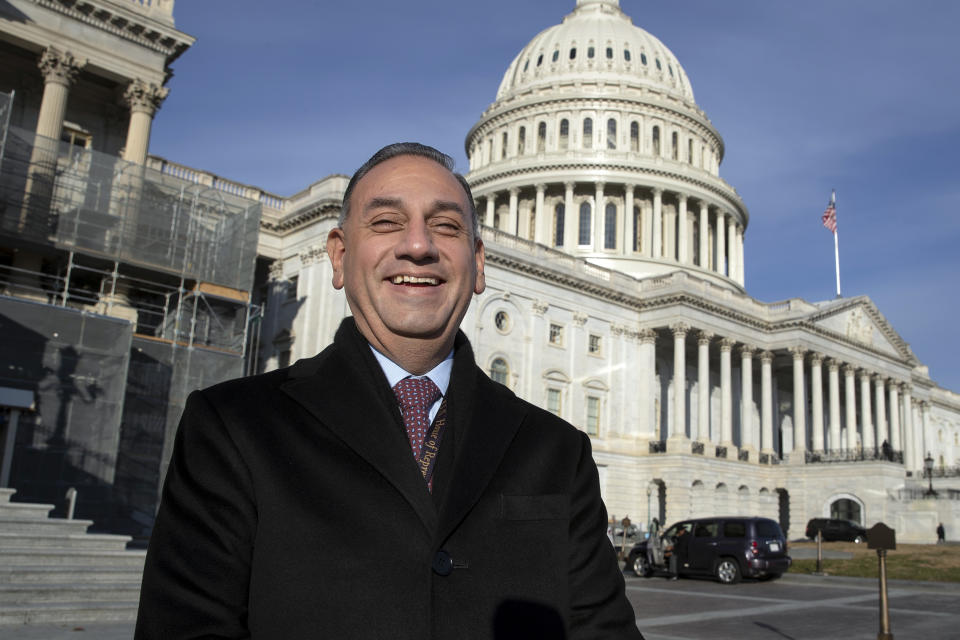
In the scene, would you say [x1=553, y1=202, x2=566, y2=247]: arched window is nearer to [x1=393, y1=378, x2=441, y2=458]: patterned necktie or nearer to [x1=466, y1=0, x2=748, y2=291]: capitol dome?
[x1=466, y1=0, x2=748, y2=291]: capitol dome

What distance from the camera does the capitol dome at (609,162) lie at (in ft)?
229

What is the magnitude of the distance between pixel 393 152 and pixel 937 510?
56.4 m

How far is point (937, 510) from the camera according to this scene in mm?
50375

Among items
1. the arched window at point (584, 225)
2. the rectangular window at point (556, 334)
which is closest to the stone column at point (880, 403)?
the arched window at point (584, 225)

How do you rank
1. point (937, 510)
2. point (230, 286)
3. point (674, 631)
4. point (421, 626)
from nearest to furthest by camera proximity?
point (421, 626)
point (674, 631)
point (230, 286)
point (937, 510)

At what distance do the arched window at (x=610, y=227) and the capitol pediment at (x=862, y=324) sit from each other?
690 inches

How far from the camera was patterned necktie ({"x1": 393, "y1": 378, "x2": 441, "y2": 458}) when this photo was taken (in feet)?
8.79

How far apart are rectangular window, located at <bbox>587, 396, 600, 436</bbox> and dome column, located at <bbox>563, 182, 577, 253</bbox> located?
1908cm

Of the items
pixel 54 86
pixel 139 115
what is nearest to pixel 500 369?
pixel 139 115

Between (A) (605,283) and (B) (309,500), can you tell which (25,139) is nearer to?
(B) (309,500)

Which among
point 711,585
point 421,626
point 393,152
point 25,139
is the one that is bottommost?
point 711,585

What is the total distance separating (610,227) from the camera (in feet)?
232

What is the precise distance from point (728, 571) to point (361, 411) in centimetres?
2428

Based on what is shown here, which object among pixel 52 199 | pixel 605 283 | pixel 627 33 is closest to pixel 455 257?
pixel 52 199
